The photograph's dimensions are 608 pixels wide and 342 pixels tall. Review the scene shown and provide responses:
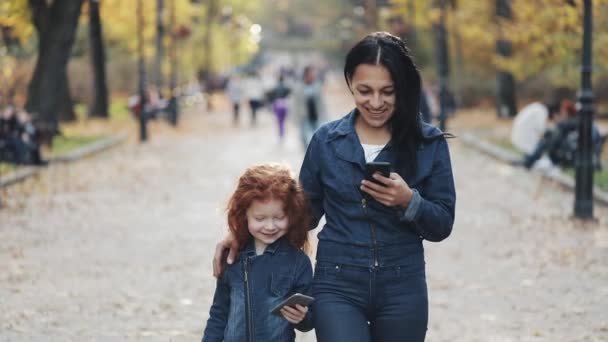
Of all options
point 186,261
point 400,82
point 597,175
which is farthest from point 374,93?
point 597,175

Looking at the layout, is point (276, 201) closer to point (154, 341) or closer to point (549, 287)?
point (154, 341)

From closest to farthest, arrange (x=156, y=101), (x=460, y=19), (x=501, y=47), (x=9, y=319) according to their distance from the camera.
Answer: (x=9, y=319), (x=501, y=47), (x=460, y=19), (x=156, y=101)

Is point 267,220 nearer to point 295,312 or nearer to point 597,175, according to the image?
point 295,312

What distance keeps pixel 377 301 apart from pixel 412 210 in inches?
14.6

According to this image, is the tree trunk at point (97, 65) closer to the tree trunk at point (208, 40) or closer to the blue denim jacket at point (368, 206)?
the tree trunk at point (208, 40)

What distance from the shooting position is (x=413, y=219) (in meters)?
3.92

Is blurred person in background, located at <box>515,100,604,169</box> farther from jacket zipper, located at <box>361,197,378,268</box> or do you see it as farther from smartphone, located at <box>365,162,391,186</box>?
smartphone, located at <box>365,162,391,186</box>

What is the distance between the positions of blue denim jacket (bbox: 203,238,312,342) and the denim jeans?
0.36 ft

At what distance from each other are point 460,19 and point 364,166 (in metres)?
34.1

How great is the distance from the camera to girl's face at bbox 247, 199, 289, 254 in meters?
4.16

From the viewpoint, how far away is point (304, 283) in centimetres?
414

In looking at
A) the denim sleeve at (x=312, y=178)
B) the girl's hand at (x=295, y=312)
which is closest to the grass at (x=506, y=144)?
the denim sleeve at (x=312, y=178)

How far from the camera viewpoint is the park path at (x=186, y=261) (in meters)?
7.66

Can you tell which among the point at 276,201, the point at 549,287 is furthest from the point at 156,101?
the point at 276,201
